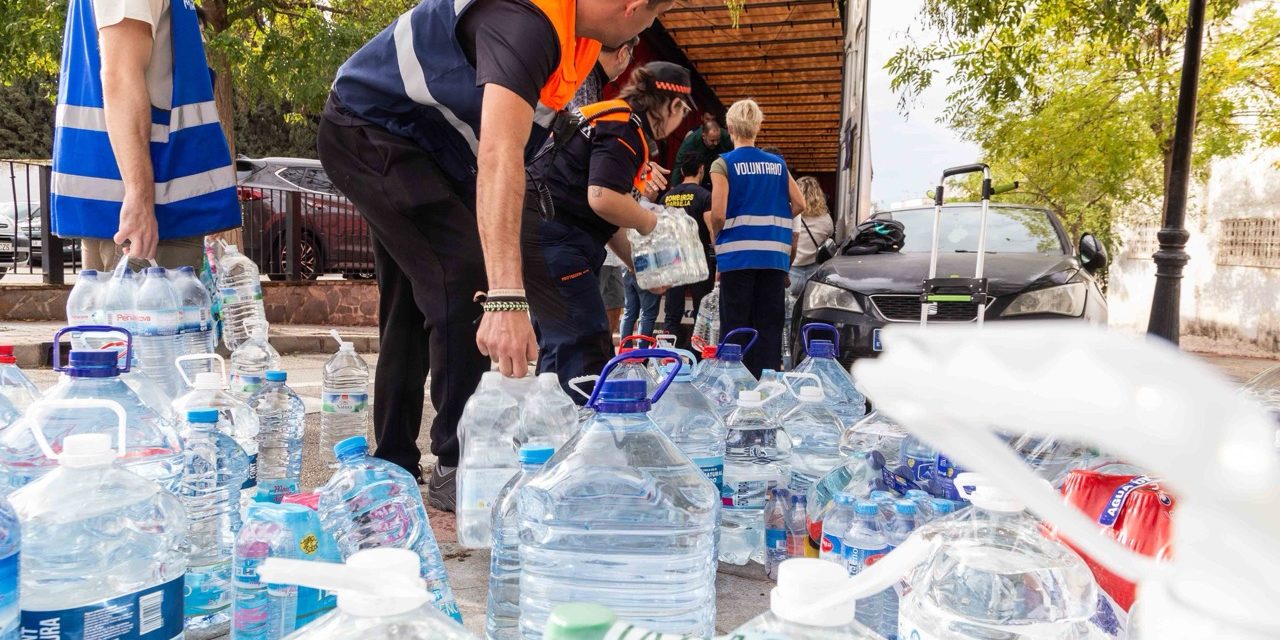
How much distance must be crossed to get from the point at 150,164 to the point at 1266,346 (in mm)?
18384

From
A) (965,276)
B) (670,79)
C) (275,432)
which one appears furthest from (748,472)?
(965,276)

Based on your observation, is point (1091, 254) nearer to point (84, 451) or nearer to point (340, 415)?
point (340, 415)

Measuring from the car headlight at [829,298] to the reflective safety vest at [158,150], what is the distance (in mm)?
3824

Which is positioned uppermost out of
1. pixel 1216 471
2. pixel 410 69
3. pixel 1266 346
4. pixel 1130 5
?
pixel 1130 5

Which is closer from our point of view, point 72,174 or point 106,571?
point 106,571

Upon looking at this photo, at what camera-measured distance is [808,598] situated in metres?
0.86

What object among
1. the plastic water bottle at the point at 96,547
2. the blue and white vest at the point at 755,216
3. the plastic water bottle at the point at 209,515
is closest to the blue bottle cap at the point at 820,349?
the blue and white vest at the point at 755,216

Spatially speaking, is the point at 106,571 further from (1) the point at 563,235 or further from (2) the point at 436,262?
(1) the point at 563,235

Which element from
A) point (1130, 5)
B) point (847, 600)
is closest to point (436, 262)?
point (847, 600)

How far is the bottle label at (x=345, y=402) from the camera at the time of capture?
3797mm

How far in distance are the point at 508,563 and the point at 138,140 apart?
1.93 metres

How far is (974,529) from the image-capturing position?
1.56 m

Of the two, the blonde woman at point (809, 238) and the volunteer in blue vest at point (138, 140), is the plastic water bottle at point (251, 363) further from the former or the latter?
the blonde woman at point (809, 238)

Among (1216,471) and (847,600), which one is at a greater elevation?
(1216,471)
